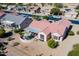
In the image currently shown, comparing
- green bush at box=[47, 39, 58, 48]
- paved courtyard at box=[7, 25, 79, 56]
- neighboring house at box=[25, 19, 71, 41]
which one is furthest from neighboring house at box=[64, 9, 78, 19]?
green bush at box=[47, 39, 58, 48]

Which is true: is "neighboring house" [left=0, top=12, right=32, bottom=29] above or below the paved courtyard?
above

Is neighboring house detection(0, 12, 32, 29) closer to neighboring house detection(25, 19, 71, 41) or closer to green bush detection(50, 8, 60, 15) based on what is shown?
neighboring house detection(25, 19, 71, 41)

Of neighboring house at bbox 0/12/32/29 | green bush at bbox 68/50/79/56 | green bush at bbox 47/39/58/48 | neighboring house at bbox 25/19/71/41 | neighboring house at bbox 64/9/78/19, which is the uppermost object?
neighboring house at bbox 64/9/78/19

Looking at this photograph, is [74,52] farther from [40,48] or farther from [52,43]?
[40,48]

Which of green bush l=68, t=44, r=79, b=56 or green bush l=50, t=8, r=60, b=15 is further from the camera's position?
green bush l=50, t=8, r=60, b=15

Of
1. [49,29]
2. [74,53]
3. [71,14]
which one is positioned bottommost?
[74,53]

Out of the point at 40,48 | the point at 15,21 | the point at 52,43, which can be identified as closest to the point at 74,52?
the point at 52,43

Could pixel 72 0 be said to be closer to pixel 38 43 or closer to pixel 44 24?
pixel 44 24
